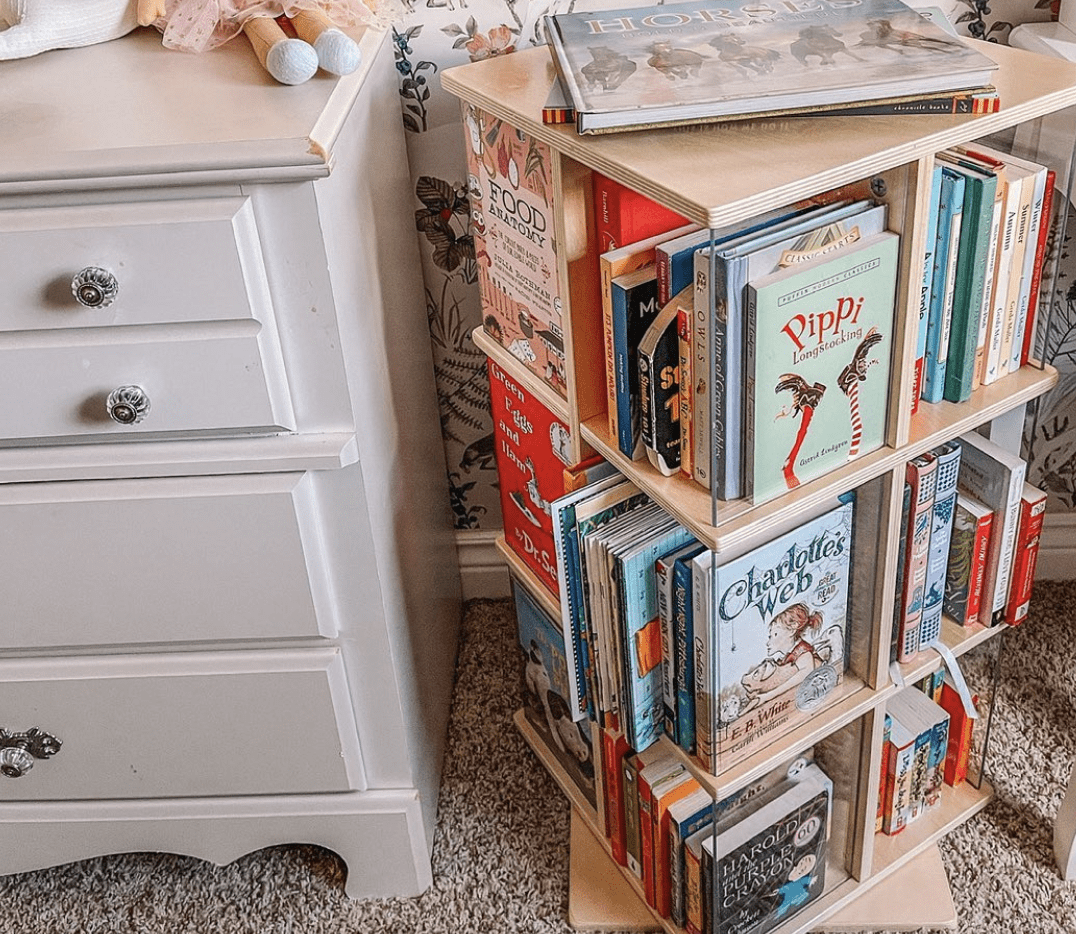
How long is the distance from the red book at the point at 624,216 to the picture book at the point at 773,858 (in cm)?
56

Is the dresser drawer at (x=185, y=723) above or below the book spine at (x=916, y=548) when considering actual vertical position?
below

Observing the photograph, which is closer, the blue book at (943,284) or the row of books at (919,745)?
the blue book at (943,284)

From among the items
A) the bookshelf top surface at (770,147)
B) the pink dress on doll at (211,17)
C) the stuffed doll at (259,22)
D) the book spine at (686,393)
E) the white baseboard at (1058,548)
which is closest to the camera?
the bookshelf top surface at (770,147)

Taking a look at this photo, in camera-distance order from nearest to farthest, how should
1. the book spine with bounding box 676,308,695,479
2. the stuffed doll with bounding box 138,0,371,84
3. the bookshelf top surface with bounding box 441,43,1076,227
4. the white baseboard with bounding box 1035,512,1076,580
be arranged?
the bookshelf top surface with bounding box 441,43,1076,227, the book spine with bounding box 676,308,695,479, the stuffed doll with bounding box 138,0,371,84, the white baseboard with bounding box 1035,512,1076,580

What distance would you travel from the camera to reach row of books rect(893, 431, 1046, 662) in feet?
3.40

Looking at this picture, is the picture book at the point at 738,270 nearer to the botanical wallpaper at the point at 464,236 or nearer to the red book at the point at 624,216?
the red book at the point at 624,216

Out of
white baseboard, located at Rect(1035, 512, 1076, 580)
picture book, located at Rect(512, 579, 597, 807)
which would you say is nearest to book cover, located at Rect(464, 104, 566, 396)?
picture book, located at Rect(512, 579, 597, 807)

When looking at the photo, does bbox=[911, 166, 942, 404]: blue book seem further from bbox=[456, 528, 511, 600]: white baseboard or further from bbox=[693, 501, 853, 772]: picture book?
bbox=[456, 528, 511, 600]: white baseboard

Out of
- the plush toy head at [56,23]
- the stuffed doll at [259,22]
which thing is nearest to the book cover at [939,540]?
the stuffed doll at [259,22]

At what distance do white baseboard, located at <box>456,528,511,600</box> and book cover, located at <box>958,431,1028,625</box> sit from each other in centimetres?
72

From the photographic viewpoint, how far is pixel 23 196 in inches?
34.3

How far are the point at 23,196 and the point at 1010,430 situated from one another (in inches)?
35.7

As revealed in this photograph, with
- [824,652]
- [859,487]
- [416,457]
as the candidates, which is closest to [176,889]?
[416,457]

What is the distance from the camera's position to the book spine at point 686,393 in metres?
0.85
